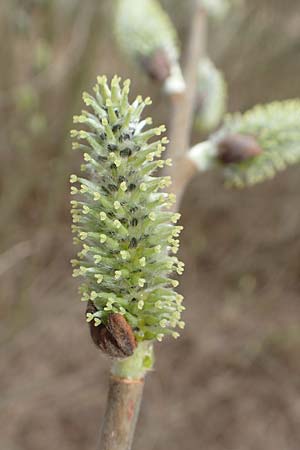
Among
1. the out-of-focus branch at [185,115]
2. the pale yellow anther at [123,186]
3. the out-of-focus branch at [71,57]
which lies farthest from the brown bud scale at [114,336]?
the out-of-focus branch at [71,57]

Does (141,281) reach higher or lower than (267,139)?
lower

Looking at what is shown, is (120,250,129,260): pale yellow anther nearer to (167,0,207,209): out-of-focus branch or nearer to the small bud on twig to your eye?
(167,0,207,209): out-of-focus branch

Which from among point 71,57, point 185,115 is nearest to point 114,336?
point 185,115

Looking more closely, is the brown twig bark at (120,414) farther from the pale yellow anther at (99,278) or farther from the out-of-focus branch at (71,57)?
the out-of-focus branch at (71,57)

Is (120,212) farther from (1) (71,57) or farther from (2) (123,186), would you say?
(1) (71,57)

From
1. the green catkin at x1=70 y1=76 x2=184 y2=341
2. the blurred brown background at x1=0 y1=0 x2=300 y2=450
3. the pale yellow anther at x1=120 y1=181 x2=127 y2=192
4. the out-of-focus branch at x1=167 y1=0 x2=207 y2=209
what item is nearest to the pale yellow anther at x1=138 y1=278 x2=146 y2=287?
the green catkin at x1=70 y1=76 x2=184 y2=341
